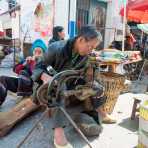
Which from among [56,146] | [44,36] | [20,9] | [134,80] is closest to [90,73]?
[56,146]

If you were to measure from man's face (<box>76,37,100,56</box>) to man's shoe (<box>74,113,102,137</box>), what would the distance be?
2.44ft

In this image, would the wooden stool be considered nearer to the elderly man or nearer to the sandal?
the sandal

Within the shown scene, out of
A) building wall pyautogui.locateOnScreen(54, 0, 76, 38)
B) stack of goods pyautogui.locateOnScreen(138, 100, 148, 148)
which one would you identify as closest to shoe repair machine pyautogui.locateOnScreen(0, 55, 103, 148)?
stack of goods pyautogui.locateOnScreen(138, 100, 148, 148)

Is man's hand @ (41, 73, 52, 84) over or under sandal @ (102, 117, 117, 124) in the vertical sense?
over

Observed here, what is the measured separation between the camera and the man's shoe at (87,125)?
3.42 metres

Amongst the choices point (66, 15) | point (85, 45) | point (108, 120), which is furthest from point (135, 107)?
point (66, 15)

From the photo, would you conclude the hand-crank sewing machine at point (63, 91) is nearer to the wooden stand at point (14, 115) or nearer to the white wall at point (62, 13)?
the wooden stand at point (14, 115)

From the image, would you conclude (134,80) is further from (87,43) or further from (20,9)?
(87,43)

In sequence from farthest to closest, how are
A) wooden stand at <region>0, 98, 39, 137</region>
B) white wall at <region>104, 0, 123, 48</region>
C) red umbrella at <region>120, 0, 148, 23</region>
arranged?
1. white wall at <region>104, 0, 123, 48</region>
2. red umbrella at <region>120, 0, 148, 23</region>
3. wooden stand at <region>0, 98, 39, 137</region>

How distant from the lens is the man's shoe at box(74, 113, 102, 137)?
3.42 meters

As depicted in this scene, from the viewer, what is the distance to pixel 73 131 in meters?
3.71

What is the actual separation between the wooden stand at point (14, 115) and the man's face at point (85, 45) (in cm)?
113

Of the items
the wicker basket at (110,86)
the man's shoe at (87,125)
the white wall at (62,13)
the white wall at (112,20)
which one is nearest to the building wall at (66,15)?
the white wall at (62,13)

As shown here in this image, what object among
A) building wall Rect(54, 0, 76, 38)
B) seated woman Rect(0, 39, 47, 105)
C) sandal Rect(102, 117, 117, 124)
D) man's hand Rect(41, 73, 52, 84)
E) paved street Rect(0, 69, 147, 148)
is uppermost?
building wall Rect(54, 0, 76, 38)
